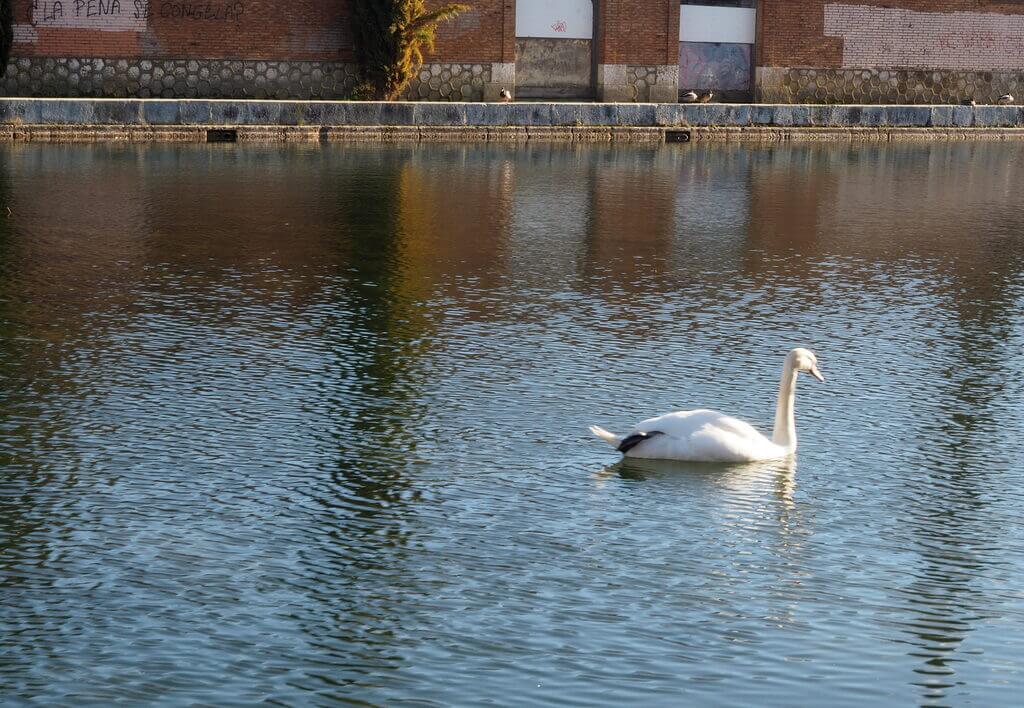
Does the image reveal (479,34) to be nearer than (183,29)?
No

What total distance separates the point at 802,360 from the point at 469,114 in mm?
19982

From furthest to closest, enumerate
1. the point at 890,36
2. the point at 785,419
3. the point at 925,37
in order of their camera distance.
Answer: the point at 925,37, the point at 890,36, the point at 785,419

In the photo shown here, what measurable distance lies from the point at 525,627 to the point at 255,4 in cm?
2544

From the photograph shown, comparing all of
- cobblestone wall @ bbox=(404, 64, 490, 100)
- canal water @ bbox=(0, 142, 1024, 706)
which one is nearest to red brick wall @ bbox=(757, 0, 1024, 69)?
cobblestone wall @ bbox=(404, 64, 490, 100)

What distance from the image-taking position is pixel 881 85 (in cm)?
3556

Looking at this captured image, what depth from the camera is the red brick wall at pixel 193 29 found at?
2858cm

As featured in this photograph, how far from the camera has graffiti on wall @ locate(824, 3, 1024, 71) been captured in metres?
35.0

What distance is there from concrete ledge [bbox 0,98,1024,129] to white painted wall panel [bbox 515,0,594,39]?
373 cm

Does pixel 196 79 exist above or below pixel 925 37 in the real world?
below

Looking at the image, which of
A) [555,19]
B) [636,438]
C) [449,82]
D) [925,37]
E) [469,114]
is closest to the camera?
[636,438]

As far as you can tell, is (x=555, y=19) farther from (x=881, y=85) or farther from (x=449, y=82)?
(x=881, y=85)


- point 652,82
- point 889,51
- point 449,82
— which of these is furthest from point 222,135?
point 889,51

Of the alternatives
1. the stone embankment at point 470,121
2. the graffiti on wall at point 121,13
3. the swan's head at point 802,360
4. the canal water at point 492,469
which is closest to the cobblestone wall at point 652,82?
the stone embankment at point 470,121

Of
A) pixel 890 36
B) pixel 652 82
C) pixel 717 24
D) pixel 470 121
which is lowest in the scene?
pixel 470 121
